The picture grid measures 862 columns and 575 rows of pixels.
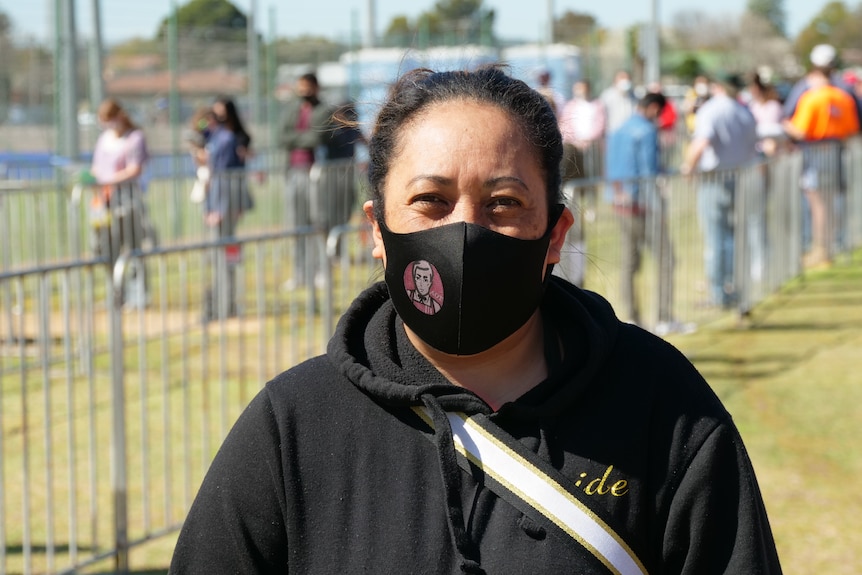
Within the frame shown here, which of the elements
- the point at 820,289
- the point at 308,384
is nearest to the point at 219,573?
the point at 308,384

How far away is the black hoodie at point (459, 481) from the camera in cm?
199

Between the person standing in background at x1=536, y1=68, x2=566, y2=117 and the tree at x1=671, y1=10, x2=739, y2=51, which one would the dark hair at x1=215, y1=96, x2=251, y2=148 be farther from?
the tree at x1=671, y1=10, x2=739, y2=51

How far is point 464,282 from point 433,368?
18 cm

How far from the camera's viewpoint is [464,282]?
6.79 feet

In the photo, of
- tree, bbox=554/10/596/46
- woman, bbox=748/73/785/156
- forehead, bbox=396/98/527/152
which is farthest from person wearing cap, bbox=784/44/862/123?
tree, bbox=554/10/596/46

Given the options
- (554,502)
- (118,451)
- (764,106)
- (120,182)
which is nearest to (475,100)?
(554,502)

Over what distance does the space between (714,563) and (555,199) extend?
2.19ft

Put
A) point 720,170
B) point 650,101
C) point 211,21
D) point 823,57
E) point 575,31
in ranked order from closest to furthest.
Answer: point 720,170 < point 650,101 < point 823,57 < point 211,21 < point 575,31

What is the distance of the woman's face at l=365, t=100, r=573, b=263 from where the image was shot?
6.74 feet

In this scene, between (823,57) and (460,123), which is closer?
(460,123)

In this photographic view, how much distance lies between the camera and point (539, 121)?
2.17 meters

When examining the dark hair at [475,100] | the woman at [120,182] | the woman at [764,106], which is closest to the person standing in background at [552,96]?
the dark hair at [475,100]

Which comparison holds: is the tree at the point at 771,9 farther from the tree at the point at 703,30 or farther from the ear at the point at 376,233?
the ear at the point at 376,233

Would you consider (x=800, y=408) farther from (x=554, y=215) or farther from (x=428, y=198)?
(x=428, y=198)
